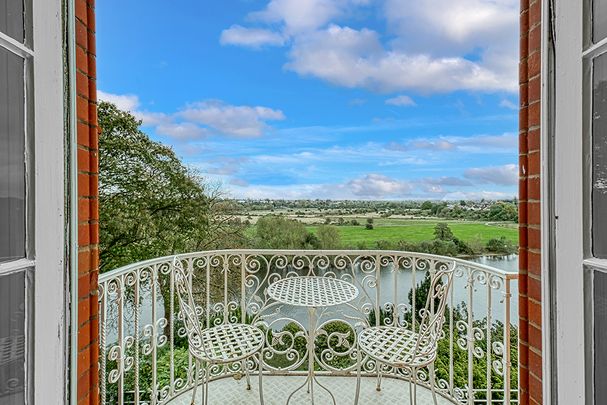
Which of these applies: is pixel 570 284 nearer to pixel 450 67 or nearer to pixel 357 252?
pixel 357 252

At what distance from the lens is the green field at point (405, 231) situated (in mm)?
4223

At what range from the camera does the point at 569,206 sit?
0.98m

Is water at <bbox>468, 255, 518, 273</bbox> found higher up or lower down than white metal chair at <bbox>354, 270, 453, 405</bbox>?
higher up

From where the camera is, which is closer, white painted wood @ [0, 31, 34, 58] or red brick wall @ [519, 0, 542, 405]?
white painted wood @ [0, 31, 34, 58]

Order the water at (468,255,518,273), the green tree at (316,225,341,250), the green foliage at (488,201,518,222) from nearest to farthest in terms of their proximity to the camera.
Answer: the water at (468,255,518,273) < the green foliage at (488,201,518,222) < the green tree at (316,225,341,250)

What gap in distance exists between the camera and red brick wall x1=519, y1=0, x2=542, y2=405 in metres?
1.13

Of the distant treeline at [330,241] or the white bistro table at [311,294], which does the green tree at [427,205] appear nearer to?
the distant treeline at [330,241]

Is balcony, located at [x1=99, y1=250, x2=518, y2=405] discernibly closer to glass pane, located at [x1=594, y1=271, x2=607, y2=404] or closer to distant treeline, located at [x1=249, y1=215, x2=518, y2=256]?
distant treeline, located at [x1=249, y1=215, x2=518, y2=256]

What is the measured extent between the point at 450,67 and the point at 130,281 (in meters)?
6.04

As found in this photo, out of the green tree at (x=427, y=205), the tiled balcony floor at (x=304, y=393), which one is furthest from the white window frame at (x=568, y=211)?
the green tree at (x=427, y=205)

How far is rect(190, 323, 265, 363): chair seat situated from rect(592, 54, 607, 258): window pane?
6.51 feet

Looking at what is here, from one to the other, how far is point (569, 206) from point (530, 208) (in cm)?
21

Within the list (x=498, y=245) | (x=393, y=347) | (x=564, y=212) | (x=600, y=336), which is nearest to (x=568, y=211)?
(x=564, y=212)

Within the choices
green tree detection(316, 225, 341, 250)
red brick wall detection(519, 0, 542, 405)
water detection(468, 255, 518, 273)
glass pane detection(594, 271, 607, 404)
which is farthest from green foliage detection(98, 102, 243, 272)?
glass pane detection(594, 271, 607, 404)
